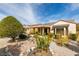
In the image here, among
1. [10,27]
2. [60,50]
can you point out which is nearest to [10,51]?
[10,27]

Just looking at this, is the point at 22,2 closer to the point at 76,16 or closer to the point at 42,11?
the point at 42,11

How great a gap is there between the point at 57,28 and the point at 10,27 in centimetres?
53

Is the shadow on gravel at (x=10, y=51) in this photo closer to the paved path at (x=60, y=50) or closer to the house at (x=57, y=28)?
the house at (x=57, y=28)

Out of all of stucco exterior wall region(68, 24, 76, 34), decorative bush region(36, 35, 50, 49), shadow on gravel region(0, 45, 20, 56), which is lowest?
shadow on gravel region(0, 45, 20, 56)

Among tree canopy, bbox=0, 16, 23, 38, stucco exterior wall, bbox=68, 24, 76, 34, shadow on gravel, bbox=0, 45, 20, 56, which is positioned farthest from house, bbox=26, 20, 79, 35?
shadow on gravel, bbox=0, 45, 20, 56

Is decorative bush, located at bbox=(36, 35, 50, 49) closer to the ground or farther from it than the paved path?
farther from it

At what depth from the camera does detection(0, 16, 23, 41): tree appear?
6.42 feet

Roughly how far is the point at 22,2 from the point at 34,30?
1.12ft

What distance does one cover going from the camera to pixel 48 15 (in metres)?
1.97

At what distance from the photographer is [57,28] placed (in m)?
1.97

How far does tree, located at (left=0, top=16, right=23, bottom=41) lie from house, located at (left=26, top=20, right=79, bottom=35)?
10 centimetres

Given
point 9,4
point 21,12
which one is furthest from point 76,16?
point 9,4

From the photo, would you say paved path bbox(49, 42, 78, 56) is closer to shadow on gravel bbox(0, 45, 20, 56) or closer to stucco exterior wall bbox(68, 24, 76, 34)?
stucco exterior wall bbox(68, 24, 76, 34)

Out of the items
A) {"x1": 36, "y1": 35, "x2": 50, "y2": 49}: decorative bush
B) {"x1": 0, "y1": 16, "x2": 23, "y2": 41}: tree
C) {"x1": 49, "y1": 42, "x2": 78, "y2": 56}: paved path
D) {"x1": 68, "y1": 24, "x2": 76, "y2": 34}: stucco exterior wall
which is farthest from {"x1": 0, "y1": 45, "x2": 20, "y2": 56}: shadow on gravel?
{"x1": 68, "y1": 24, "x2": 76, "y2": 34}: stucco exterior wall
